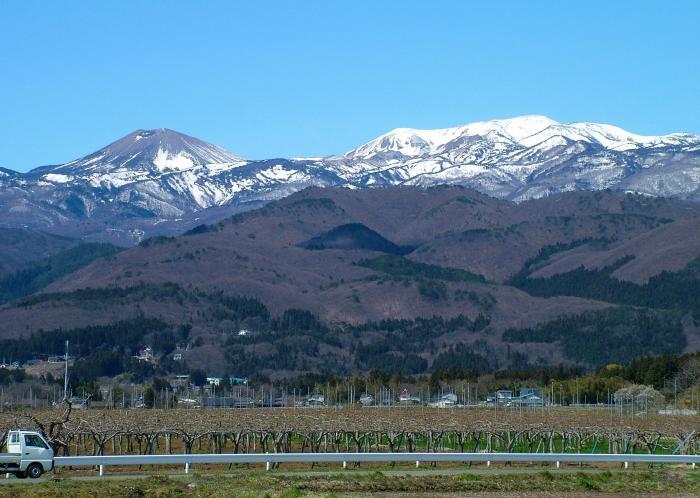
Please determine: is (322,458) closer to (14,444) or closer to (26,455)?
(26,455)

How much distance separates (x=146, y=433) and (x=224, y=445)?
46.7 feet

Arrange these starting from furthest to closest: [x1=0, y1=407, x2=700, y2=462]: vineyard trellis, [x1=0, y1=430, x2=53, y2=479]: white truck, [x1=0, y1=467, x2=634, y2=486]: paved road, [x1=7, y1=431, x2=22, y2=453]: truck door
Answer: [x1=0, y1=407, x2=700, y2=462]: vineyard trellis
[x1=0, y1=467, x2=634, y2=486]: paved road
[x1=7, y1=431, x2=22, y2=453]: truck door
[x1=0, y1=430, x2=53, y2=479]: white truck

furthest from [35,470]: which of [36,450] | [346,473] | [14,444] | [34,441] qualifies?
[346,473]

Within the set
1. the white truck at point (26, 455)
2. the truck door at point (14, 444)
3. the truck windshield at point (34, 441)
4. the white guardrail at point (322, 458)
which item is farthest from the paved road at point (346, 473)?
the truck windshield at point (34, 441)

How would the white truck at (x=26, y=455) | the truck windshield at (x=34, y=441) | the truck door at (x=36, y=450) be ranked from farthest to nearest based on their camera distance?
the truck windshield at (x=34, y=441), the truck door at (x=36, y=450), the white truck at (x=26, y=455)

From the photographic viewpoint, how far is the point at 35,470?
204 feet

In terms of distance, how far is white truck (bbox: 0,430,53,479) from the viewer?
6137cm

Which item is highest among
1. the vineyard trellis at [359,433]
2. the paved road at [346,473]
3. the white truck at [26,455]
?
the vineyard trellis at [359,433]

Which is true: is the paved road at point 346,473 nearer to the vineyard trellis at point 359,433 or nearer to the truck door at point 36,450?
the truck door at point 36,450

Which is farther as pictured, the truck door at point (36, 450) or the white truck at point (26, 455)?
the truck door at point (36, 450)

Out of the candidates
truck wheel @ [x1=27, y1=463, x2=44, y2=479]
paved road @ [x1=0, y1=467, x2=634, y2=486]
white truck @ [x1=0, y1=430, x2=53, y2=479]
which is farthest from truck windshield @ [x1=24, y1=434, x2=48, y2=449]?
paved road @ [x1=0, y1=467, x2=634, y2=486]

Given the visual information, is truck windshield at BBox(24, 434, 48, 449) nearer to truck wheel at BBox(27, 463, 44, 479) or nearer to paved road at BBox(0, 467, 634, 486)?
truck wheel at BBox(27, 463, 44, 479)

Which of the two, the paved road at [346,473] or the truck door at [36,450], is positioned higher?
the truck door at [36,450]

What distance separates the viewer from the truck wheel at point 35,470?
62.1 meters
